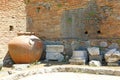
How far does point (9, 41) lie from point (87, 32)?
99.5 inches

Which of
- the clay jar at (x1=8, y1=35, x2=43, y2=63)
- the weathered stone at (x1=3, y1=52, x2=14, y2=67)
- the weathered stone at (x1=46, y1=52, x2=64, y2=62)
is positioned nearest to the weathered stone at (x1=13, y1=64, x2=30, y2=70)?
the clay jar at (x1=8, y1=35, x2=43, y2=63)

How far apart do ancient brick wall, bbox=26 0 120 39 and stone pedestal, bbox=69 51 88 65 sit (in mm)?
734

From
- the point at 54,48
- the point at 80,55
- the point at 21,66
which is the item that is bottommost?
the point at 21,66

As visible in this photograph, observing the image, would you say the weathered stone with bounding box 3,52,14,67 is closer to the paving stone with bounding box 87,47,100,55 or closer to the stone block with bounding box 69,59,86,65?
the stone block with bounding box 69,59,86,65

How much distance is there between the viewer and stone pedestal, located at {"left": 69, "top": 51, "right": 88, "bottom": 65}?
708 centimetres

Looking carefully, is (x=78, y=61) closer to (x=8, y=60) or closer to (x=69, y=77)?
(x=69, y=77)

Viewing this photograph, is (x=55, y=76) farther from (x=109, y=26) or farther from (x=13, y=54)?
(x=109, y=26)

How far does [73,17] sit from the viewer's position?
785 cm

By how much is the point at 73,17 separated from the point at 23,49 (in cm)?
199

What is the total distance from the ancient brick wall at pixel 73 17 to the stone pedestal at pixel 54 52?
42 cm

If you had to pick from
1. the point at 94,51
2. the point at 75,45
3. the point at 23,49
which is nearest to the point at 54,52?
the point at 75,45

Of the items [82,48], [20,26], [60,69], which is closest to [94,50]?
[82,48]

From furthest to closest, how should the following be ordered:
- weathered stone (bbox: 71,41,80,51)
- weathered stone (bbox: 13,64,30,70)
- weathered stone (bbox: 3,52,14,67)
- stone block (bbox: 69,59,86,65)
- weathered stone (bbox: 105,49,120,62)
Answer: weathered stone (bbox: 71,41,80,51), weathered stone (bbox: 3,52,14,67), stone block (bbox: 69,59,86,65), weathered stone (bbox: 105,49,120,62), weathered stone (bbox: 13,64,30,70)

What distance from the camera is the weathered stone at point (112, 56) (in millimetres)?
6768
